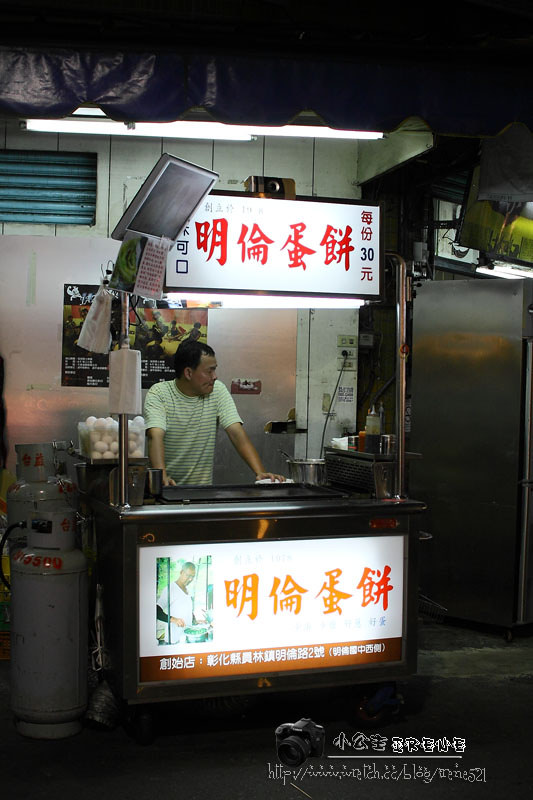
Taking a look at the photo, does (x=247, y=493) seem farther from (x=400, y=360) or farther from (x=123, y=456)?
(x=400, y=360)

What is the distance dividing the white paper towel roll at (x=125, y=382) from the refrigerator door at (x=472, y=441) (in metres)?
3.09

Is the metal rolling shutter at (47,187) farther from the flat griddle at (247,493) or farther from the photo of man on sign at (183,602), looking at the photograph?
the photo of man on sign at (183,602)

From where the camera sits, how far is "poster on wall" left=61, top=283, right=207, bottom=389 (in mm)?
6863

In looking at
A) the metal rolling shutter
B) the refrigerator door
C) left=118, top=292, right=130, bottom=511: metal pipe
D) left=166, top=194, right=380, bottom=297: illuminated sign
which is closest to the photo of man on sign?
left=118, top=292, right=130, bottom=511: metal pipe

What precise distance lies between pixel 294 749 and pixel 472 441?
3.40 metres

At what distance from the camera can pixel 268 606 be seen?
160 inches

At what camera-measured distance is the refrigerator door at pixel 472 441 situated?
19.9 ft

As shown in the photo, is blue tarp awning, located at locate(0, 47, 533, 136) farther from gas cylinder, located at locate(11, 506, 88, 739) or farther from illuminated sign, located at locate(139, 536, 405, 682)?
illuminated sign, located at locate(139, 536, 405, 682)

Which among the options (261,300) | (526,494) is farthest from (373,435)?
(526,494)

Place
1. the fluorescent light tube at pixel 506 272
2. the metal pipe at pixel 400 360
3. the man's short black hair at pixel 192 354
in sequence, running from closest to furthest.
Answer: the metal pipe at pixel 400 360, the man's short black hair at pixel 192 354, the fluorescent light tube at pixel 506 272

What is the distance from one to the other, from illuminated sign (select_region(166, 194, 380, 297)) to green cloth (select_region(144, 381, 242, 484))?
158cm

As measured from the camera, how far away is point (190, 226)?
4.05 m

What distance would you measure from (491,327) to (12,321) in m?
3.98

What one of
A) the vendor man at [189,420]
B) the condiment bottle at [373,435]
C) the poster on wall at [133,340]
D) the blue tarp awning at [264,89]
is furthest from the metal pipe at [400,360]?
the poster on wall at [133,340]
